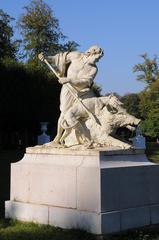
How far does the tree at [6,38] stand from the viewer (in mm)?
45256

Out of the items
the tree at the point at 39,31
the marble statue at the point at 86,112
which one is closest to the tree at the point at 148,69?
the tree at the point at 39,31

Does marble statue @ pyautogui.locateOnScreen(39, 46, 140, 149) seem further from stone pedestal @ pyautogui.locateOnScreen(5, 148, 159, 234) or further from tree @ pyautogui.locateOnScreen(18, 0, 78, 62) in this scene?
tree @ pyautogui.locateOnScreen(18, 0, 78, 62)

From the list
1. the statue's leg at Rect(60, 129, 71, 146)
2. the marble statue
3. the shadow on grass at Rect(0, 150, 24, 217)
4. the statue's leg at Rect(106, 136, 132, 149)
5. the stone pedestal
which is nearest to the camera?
the stone pedestal

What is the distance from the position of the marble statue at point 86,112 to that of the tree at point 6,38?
113 ft

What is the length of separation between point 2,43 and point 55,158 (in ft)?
120

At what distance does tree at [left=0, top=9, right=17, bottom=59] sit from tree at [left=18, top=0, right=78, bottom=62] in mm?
1844

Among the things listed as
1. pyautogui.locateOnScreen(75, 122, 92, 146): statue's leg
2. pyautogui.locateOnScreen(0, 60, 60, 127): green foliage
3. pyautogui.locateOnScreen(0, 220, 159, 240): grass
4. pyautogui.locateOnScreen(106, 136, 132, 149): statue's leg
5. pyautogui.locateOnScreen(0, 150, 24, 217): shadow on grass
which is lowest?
pyautogui.locateOnScreen(0, 220, 159, 240): grass

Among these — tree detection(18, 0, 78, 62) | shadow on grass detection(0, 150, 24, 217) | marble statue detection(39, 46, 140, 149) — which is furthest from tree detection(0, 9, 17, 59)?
marble statue detection(39, 46, 140, 149)

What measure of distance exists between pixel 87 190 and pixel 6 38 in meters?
39.2

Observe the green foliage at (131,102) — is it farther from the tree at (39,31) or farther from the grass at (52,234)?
the grass at (52,234)

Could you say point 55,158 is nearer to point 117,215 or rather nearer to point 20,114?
point 117,215

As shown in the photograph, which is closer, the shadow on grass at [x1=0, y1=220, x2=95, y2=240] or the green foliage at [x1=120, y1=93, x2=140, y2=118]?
the shadow on grass at [x1=0, y1=220, x2=95, y2=240]

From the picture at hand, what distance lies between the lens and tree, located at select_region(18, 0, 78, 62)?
49.5 m

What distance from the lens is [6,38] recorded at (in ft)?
153
